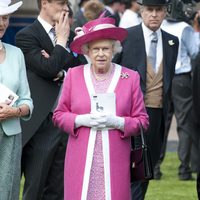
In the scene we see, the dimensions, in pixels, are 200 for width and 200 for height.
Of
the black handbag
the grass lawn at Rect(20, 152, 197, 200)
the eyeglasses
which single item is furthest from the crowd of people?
the grass lawn at Rect(20, 152, 197, 200)

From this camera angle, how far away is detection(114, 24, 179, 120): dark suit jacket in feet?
31.1

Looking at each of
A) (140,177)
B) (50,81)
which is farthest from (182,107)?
(140,177)

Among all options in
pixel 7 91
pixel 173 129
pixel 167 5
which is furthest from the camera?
pixel 173 129

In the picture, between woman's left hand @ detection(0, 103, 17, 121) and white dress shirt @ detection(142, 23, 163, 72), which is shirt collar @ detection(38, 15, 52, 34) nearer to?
white dress shirt @ detection(142, 23, 163, 72)

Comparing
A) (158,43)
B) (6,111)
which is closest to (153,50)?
(158,43)

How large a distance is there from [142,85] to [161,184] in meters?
3.49

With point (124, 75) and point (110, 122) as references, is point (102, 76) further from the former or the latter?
point (110, 122)

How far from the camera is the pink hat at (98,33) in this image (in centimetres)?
769

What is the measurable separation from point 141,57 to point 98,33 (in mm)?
1891

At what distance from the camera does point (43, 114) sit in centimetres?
898

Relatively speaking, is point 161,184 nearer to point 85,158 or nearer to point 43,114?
point 43,114

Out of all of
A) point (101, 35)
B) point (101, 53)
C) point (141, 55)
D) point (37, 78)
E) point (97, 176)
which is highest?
point (101, 35)

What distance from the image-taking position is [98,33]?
25.2 feet

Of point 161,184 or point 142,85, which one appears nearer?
point 142,85
